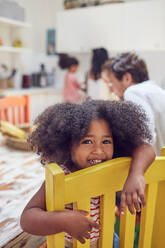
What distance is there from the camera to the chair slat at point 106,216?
56 centimetres

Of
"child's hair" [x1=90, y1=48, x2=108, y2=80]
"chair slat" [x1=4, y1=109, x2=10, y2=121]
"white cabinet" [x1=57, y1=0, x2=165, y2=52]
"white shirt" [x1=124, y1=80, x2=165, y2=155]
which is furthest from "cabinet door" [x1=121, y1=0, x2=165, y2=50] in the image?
"white shirt" [x1=124, y1=80, x2=165, y2=155]

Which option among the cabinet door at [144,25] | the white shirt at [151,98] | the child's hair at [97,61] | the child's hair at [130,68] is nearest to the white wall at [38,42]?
the cabinet door at [144,25]

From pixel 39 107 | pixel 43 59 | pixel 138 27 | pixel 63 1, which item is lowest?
pixel 39 107

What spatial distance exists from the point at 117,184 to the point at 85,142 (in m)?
0.14

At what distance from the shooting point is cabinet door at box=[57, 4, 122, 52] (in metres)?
3.54

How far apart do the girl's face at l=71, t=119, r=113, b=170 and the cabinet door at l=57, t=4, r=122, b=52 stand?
315cm

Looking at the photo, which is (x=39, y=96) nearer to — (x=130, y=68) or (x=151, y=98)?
(x=130, y=68)

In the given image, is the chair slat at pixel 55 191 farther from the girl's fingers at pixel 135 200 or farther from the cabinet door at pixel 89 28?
the cabinet door at pixel 89 28

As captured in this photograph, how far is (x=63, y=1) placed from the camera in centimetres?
418

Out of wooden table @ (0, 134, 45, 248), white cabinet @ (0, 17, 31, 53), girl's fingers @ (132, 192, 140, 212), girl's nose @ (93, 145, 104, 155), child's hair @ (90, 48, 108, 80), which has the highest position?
white cabinet @ (0, 17, 31, 53)

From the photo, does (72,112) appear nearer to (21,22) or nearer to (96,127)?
(96,127)

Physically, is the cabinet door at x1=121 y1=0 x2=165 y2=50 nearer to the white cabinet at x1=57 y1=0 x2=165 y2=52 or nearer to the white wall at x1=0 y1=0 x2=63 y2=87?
the white cabinet at x1=57 y1=0 x2=165 y2=52

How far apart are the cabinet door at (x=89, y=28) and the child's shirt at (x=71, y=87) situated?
0.50 metres

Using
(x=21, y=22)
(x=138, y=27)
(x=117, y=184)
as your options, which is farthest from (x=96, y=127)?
(x=21, y=22)
